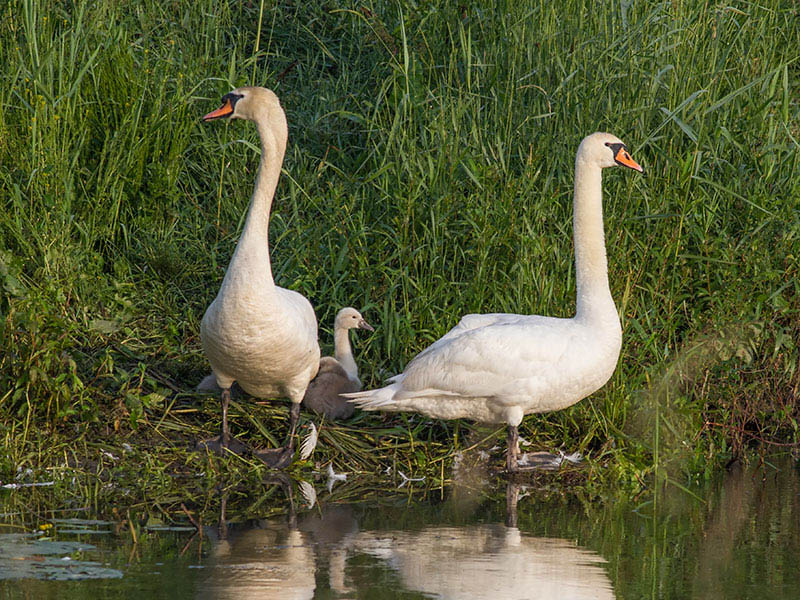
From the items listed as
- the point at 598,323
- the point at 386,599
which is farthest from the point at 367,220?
the point at 386,599

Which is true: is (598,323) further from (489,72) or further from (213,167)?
(213,167)

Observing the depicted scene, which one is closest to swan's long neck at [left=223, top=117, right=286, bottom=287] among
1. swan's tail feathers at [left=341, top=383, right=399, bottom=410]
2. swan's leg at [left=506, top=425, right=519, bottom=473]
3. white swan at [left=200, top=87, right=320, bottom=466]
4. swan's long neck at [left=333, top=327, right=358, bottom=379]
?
white swan at [left=200, top=87, right=320, bottom=466]

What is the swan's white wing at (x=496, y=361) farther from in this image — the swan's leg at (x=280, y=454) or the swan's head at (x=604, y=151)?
the swan's head at (x=604, y=151)

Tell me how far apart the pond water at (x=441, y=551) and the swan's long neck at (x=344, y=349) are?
1237 millimetres

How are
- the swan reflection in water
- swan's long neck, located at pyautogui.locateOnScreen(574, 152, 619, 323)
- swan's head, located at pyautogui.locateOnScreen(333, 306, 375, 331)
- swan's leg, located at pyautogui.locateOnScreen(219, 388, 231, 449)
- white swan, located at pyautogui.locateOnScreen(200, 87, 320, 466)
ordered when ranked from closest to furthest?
the swan reflection in water → white swan, located at pyautogui.locateOnScreen(200, 87, 320, 466) → swan's long neck, located at pyautogui.locateOnScreen(574, 152, 619, 323) → swan's leg, located at pyautogui.locateOnScreen(219, 388, 231, 449) → swan's head, located at pyautogui.locateOnScreen(333, 306, 375, 331)

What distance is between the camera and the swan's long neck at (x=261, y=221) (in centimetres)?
583

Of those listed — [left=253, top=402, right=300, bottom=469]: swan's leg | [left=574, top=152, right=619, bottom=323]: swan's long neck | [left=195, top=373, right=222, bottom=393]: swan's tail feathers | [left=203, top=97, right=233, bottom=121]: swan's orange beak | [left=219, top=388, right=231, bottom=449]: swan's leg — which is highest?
[left=203, top=97, right=233, bottom=121]: swan's orange beak

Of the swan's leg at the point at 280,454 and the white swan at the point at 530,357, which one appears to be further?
the swan's leg at the point at 280,454

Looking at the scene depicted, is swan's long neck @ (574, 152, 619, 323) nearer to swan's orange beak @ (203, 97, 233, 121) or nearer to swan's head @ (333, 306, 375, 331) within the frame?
swan's head @ (333, 306, 375, 331)

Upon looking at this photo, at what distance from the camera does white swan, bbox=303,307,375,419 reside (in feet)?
21.9

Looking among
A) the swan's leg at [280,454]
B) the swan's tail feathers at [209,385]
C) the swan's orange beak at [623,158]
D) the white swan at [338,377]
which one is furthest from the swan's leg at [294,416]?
the swan's orange beak at [623,158]

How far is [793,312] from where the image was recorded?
6832 mm

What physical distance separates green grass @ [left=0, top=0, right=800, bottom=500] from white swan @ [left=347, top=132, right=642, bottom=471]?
42cm

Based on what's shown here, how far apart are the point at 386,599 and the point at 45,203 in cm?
413
